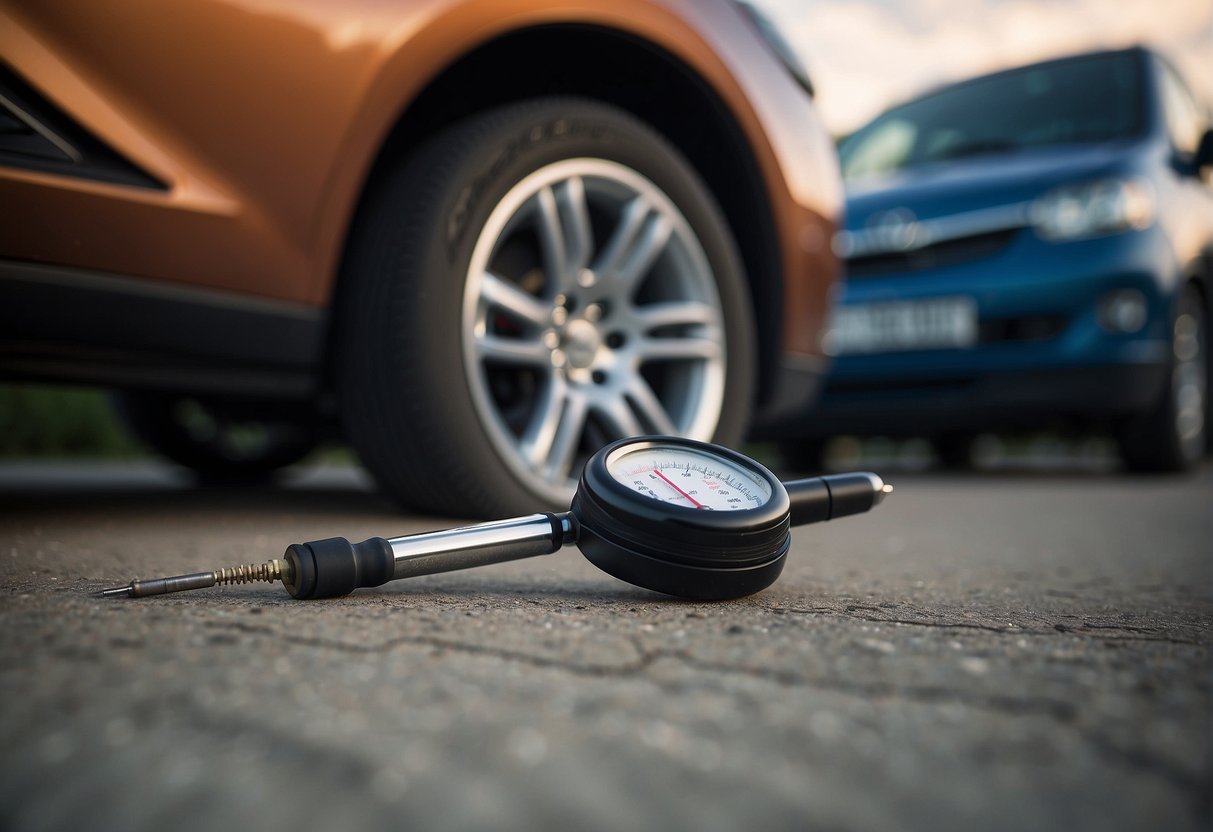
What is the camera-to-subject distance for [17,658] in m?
0.83

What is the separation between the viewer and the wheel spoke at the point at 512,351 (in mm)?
1951

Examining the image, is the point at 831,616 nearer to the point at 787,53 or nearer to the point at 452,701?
the point at 452,701

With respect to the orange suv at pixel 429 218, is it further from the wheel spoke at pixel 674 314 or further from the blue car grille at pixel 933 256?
the blue car grille at pixel 933 256

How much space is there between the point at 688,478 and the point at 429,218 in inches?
36.4

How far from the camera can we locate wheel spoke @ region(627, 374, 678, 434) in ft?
7.19

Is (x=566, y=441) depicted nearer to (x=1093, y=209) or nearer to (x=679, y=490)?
(x=679, y=490)

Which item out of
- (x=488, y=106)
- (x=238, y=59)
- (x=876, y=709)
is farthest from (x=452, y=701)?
(x=488, y=106)

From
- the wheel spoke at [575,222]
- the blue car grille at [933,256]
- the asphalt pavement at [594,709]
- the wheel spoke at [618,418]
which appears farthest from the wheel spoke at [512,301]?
the blue car grille at [933,256]

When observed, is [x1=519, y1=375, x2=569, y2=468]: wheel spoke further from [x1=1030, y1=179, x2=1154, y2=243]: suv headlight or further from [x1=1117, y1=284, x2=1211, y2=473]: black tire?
[x1=1117, y1=284, x2=1211, y2=473]: black tire

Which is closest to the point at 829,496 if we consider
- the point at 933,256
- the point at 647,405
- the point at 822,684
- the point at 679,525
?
the point at 679,525

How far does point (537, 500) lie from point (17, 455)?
18.5 feet

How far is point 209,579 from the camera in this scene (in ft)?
3.72

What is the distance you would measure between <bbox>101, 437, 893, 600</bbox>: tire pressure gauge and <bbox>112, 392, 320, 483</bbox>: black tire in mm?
2656

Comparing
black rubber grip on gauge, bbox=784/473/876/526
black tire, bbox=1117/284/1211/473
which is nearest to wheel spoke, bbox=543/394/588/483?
black rubber grip on gauge, bbox=784/473/876/526
